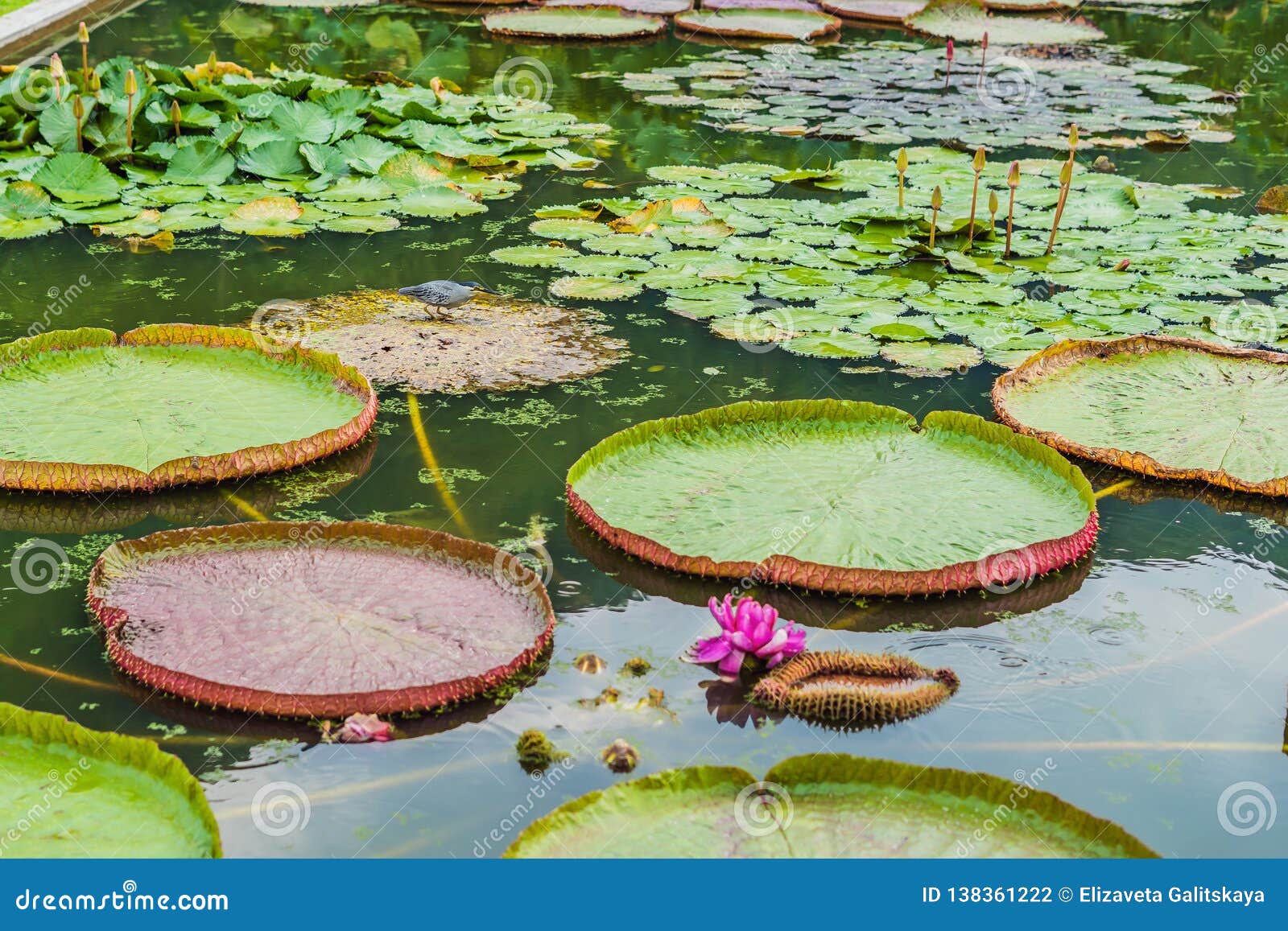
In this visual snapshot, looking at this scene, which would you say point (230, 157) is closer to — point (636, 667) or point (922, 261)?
point (922, 261)

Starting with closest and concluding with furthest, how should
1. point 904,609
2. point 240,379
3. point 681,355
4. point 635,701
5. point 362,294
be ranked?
point 635,701 → point 904,609 → point 240,379 → point 681,355 → point 362,294

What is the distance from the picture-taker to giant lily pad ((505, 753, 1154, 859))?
2453 millimetres

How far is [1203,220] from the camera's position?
22.6ft

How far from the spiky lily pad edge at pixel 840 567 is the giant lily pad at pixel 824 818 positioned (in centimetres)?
87

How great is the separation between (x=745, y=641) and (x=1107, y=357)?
235 cm

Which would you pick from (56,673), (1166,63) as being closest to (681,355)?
(56,673)

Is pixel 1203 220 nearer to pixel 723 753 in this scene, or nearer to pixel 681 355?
pixel 681 355

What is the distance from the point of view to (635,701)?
10.0ft

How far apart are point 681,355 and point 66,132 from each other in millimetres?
4217

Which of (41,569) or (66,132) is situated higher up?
(66,132)

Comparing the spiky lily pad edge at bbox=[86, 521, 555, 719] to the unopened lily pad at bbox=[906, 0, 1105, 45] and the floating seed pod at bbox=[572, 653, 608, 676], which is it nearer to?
the floating seed pod at bbox=[572, 653, 608, 676]

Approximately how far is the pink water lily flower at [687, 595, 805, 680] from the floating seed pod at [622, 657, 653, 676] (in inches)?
4.5

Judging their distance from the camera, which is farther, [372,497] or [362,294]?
[362,294]

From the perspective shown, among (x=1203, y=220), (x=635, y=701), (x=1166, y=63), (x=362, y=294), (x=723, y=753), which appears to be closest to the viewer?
(x=723, y=753)
